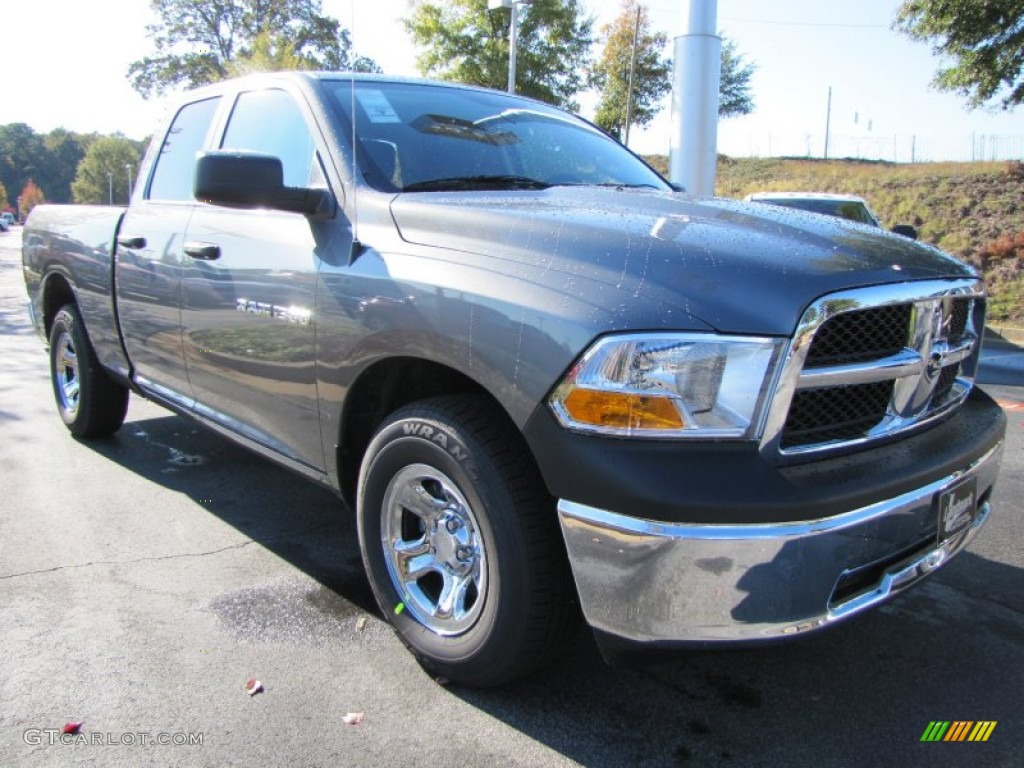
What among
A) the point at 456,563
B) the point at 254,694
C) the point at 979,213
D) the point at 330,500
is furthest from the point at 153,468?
the point at 979,213

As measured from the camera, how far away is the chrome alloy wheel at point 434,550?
233 cm

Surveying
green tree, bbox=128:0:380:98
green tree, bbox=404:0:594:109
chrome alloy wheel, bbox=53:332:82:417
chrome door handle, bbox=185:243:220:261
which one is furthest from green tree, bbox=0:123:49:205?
chrome door handle, bbox=185:243:220:261

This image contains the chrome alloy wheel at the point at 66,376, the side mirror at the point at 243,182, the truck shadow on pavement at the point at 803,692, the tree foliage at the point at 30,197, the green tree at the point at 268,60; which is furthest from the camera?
the tree foliage at the point at 30,197

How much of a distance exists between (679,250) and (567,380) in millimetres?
441

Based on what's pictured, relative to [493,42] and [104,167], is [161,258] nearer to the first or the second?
[493,42]

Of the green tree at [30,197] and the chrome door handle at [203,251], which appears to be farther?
the green tree at [30,197]

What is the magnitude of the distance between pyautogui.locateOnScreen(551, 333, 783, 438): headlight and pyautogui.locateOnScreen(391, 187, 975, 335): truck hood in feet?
0.16

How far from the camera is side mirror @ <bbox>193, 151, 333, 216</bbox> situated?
8.52 feet

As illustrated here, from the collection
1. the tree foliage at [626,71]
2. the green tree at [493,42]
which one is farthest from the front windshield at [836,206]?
the tree foliage at [626,71]

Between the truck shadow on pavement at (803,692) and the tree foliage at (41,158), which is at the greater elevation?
the tree foliage at (41,158)

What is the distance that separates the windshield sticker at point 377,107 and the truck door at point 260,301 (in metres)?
0.23

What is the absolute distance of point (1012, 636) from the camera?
9.28 feet

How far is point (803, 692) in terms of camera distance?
248 cm

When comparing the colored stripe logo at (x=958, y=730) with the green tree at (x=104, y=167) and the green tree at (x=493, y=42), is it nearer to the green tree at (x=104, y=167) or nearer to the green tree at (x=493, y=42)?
the green tree at (x=493, y=42)
